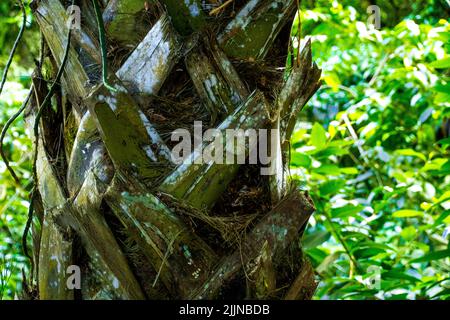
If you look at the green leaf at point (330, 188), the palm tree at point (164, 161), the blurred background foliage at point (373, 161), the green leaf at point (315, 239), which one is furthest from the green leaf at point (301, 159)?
the palm tree at point (164, 161)

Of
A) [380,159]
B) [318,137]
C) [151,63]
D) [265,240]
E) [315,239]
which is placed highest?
[380,159]

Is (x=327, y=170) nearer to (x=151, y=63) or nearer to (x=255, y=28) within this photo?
(x=255, y=28)

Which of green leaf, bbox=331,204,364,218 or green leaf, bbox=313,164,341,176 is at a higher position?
green leaf, bbox=313,164,341,176

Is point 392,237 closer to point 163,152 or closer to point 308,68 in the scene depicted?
point 308,68

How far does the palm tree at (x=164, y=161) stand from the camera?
896 millimetres

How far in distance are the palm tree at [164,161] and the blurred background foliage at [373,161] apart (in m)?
0.61

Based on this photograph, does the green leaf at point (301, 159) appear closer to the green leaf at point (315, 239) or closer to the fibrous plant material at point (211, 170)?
the green leaf at point (315, 239)

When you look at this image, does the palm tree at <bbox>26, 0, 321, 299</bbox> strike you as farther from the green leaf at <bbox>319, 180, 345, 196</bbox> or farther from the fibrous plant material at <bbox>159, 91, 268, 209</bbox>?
the green leaf at <bbox>319, 180, 345, 196</bbox>

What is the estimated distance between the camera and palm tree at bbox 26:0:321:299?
896 mm

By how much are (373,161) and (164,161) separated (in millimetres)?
2120

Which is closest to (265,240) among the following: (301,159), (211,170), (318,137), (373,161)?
(211,170)

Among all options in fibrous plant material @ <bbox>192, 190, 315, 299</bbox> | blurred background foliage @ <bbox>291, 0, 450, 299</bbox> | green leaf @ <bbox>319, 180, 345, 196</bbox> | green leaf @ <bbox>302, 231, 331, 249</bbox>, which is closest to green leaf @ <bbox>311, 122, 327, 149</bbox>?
blurred background foliage @ <bbox>291, 0, 450, 299</bbox>

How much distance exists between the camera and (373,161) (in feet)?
9.54

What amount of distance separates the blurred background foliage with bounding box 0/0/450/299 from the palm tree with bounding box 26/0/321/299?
609mm
